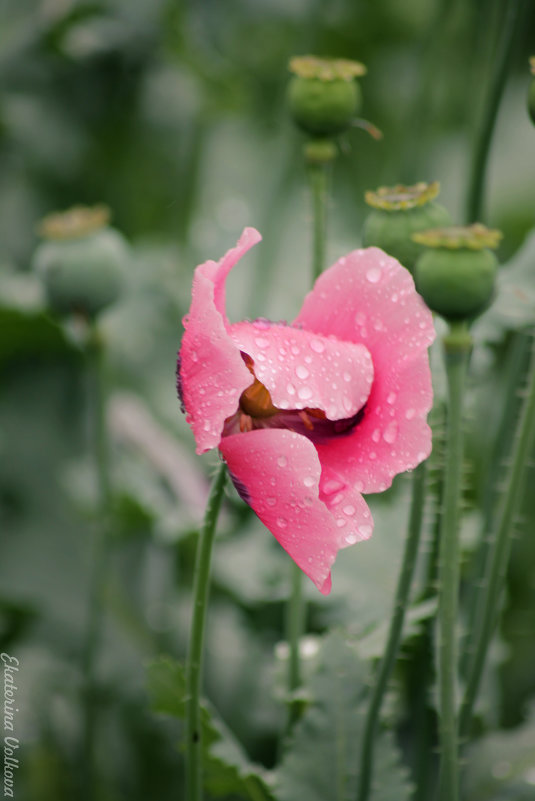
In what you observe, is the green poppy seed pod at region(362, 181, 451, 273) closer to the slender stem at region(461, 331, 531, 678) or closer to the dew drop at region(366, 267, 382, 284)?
the dew drop at region(366, 267, 382, 284)

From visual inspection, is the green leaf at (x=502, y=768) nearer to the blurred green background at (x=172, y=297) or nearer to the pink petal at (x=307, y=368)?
the blurred green background at (x=172, y=297)


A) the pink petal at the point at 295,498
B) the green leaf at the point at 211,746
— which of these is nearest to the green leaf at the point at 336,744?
the green leaf at the point at 211,746

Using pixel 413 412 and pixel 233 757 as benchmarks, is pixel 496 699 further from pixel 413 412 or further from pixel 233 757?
pixel 413 412

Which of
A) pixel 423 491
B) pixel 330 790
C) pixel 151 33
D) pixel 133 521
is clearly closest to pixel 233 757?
pixel 330 790

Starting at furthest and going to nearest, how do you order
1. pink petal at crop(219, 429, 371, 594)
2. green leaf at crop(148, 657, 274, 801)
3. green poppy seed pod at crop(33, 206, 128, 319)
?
green poppy seed pod at crop(33, 206, 128, 319), green leaf at crop(148, 657, 274, 801), pink petal at crop(219, 429, 371, 594)

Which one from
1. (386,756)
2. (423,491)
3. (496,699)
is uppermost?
(423,491)

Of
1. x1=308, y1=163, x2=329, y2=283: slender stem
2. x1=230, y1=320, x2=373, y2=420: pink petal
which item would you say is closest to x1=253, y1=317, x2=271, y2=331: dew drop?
x1=230, y1=320, x2=373, y2=420: pink petal
